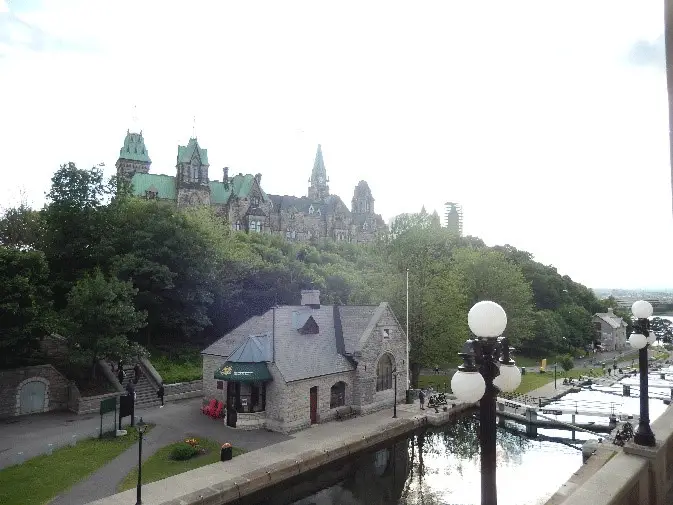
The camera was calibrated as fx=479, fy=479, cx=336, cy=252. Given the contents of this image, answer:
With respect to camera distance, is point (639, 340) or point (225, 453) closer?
point (639, 340)

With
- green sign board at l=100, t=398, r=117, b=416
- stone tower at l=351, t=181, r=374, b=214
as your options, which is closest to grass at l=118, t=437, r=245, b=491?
green sign board at l=100, t=398, r=117, b=416

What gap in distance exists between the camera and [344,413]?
27.4 metres

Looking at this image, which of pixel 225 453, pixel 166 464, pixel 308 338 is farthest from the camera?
pixel 308 338

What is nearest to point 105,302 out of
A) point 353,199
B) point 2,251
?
point 2,251

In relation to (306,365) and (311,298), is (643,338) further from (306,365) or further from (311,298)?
(311,298)

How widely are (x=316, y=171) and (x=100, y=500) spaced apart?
10391 centimetres

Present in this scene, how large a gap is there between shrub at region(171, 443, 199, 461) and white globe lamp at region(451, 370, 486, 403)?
58.1ft

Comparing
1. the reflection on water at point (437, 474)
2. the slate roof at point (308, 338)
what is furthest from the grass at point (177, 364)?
the reflection on water at point (437, 474)

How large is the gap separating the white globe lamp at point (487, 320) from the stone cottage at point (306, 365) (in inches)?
760

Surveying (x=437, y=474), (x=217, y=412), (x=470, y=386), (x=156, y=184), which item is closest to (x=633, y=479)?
(x=470, y=386)

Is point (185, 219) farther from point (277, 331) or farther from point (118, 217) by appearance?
point (277, 331)

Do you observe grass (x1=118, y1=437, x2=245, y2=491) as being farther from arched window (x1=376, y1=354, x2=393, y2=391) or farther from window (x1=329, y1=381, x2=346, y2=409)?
arched window (x1=376, y1=354, x2=393, y2=391)

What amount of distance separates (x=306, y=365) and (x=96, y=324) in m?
12.3

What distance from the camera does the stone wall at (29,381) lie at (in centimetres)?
2559
